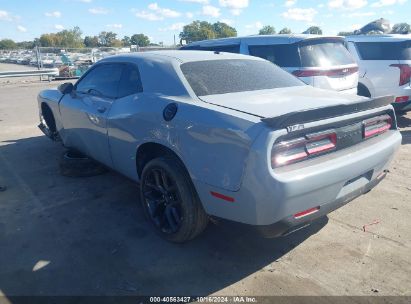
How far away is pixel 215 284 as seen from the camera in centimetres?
274

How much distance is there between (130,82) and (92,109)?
2.34 ft

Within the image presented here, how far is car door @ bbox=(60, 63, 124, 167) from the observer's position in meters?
3.93

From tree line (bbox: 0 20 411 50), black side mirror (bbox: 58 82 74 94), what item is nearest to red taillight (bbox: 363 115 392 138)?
black side mirror (bbox: 58 82 74 94)

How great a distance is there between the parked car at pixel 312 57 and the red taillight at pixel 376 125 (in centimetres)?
263

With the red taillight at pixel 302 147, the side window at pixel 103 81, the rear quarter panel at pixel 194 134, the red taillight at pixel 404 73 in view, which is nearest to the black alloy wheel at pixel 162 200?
the rear quarter panel at pixel 194 134

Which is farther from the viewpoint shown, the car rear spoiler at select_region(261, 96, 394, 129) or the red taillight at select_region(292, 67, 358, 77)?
the red taillight at select_region(292, 67, 358, 77)

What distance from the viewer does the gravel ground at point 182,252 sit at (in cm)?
271

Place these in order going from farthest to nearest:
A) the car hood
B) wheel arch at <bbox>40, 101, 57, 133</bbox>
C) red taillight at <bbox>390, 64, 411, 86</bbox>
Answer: red taillight at <bbox>390, 64, 411, 86</bbox> < wheel arch at <bbox>40, 101, 57, 133</bbox> < the car hood

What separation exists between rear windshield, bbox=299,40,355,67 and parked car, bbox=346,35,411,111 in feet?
3.04

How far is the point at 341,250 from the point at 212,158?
1496mm

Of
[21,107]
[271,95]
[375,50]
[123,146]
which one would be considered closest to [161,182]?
[123,146]

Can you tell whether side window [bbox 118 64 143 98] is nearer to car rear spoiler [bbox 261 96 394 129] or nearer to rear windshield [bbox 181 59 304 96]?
rear windshield [bbox 181 59 304 96]

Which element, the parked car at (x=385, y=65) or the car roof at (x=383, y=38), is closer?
the parked car at (x=385, y=65)

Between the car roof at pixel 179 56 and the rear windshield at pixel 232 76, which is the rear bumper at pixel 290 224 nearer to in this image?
the rear windshield at pixel 232 76
